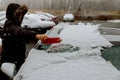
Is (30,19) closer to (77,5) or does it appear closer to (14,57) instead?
(14,57)

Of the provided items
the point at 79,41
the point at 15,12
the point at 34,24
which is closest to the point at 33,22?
the point at 34,24

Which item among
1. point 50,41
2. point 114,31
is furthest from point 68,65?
point 114,31

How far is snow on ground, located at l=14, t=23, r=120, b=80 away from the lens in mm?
3455

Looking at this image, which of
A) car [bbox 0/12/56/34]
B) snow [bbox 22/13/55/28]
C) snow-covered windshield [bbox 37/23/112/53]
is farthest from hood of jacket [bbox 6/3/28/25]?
snow [bbox 22/13/55/28]

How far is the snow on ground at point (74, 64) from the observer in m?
3.46

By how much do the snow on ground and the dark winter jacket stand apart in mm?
538

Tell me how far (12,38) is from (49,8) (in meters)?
57.1

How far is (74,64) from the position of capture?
3896mm

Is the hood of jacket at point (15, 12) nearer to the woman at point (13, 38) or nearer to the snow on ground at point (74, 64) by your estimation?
the woman at point (13, 38)

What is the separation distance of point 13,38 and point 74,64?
1.60 metres

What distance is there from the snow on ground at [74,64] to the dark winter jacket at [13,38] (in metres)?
0.54

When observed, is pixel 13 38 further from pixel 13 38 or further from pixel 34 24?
pixel 34 24

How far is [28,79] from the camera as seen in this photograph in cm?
348

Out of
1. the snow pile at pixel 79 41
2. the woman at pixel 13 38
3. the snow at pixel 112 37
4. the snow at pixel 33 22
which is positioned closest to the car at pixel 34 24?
the snow at pixel 33 22
